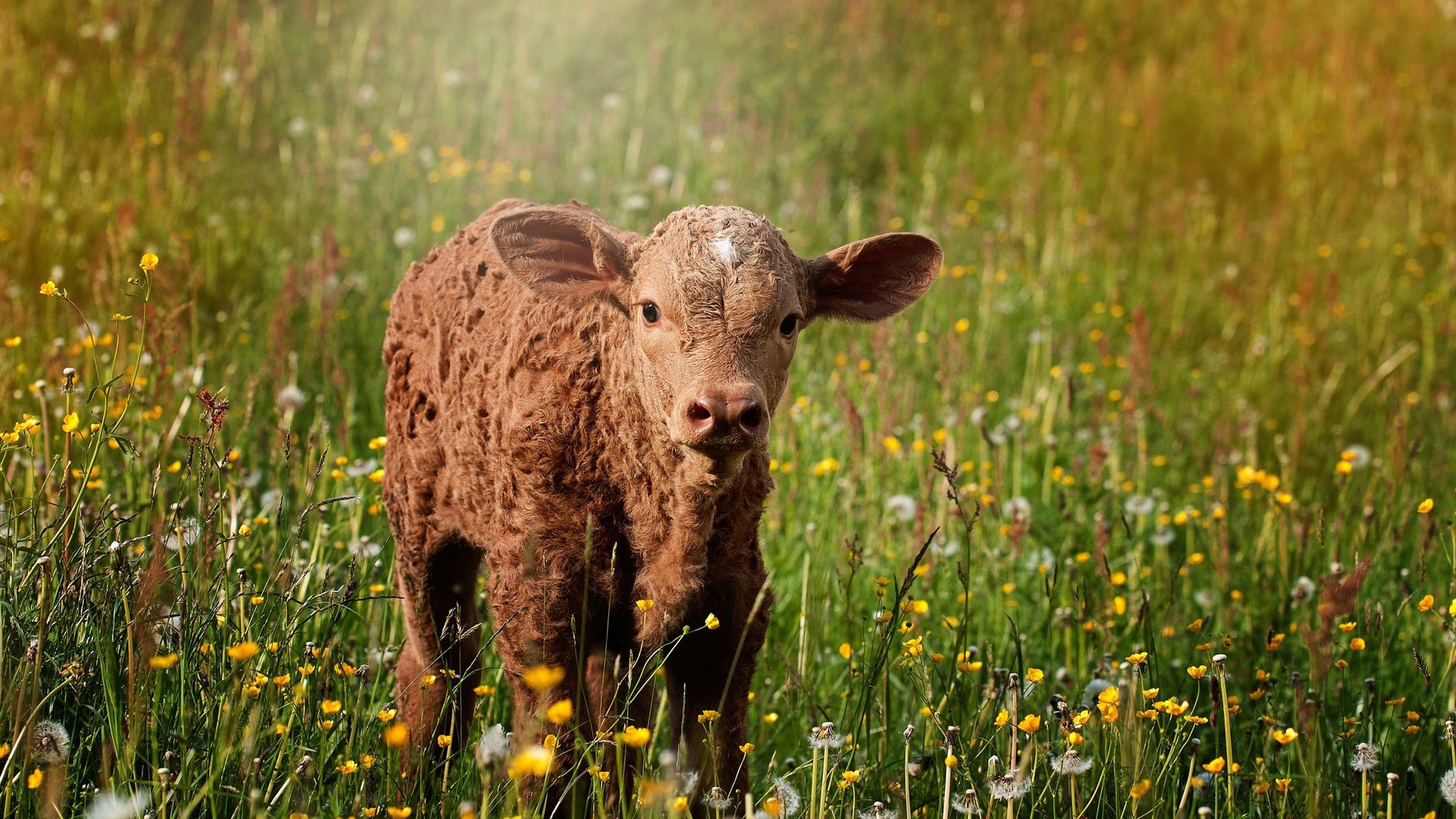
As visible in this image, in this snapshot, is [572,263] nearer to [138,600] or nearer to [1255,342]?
[138,600]

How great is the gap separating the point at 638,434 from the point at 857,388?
102 inches

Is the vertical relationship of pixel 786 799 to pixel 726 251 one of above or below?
below

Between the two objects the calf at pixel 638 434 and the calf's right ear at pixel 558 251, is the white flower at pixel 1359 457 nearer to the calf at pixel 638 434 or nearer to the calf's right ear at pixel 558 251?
the calf at pixel 638 434

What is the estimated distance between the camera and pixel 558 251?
327 cm

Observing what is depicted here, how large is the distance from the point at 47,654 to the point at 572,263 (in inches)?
59.7

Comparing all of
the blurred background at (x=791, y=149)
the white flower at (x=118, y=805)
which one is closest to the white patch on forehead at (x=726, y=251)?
the white flower at (x=118, y=805)

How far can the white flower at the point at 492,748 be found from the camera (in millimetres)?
1966

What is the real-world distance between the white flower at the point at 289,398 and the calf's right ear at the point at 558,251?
64.2 inches

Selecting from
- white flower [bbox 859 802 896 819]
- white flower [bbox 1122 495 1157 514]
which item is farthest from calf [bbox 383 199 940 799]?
white flower [bbox 1122 495 1157 514]

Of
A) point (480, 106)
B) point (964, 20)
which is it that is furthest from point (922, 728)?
point (964, 20)

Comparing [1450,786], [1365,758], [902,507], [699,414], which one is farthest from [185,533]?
[1450,786]

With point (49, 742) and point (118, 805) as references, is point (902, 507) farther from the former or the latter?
point (118, 805)

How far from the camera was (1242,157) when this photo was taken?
893 cm

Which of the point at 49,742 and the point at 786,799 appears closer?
the point at 49,742
